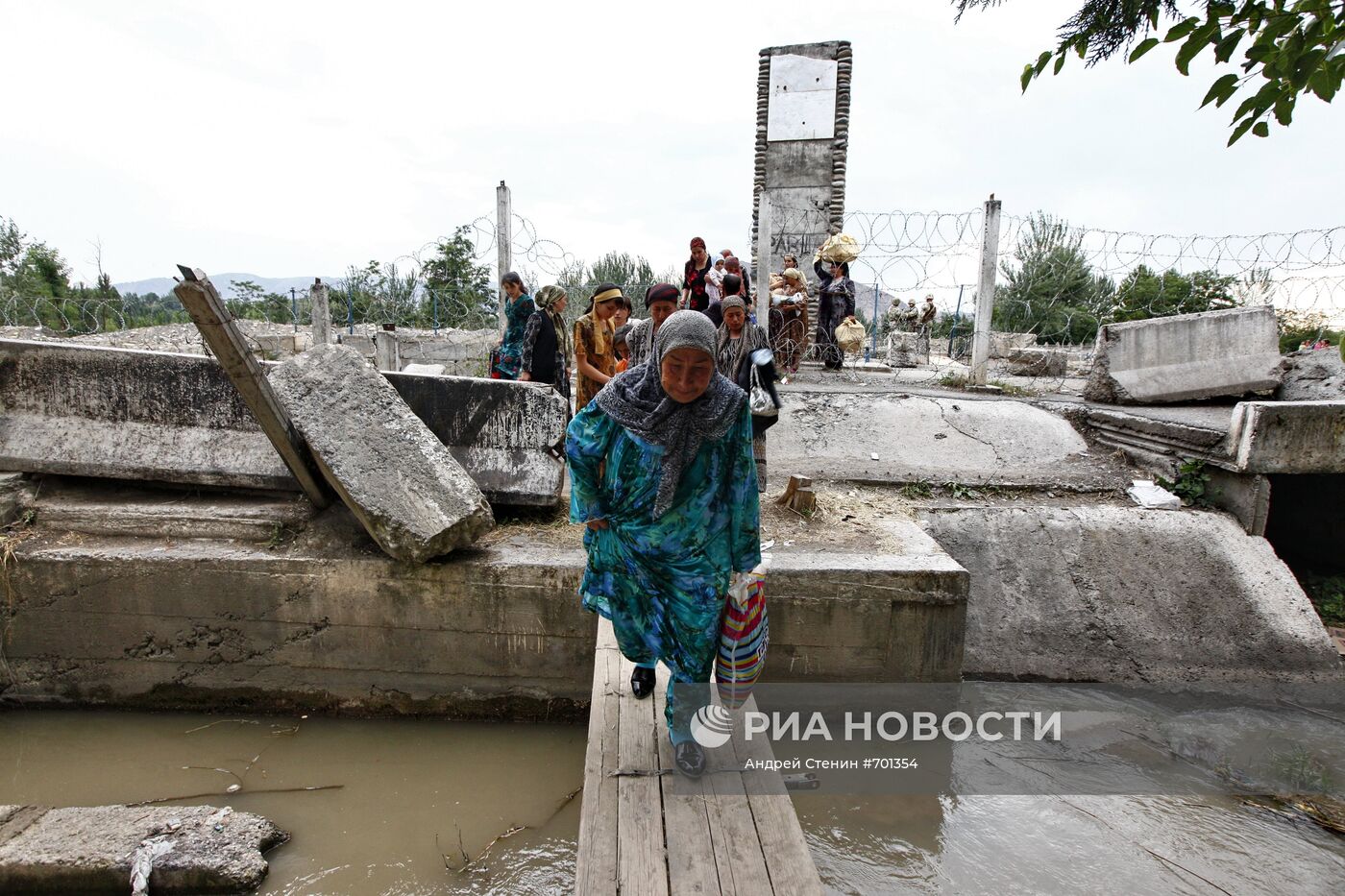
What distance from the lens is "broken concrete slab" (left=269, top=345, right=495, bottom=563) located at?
3.44 metres

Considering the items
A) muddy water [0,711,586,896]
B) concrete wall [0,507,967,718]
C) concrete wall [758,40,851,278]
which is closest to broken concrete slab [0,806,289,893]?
muddy water [0,711,586,896]

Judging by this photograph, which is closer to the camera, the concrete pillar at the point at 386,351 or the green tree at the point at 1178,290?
the green tree at the point at 1178,290

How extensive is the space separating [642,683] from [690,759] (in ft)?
1.60

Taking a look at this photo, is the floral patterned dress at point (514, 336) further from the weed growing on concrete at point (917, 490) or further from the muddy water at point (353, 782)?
the weed growing on concrete at point (917, 490)

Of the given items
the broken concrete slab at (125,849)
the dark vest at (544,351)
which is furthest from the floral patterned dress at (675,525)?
the dark vest at (544,351)

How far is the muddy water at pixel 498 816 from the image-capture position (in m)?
2.73

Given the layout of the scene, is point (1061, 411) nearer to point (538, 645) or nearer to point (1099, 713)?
point (1099, 713)

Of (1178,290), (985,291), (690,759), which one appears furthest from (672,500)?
(1178,290)

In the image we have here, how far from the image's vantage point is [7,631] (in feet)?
12.3

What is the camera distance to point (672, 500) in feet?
6.83

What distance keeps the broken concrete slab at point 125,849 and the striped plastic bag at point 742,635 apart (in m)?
2.11

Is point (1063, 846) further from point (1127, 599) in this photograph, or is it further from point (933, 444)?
point (933, 444)

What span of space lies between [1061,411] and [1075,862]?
440cm

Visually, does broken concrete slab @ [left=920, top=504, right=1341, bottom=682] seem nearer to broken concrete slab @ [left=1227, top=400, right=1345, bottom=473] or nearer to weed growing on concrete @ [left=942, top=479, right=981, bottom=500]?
weed growing on concrete @ [left=942, top=479, right=981, bottom=500]
